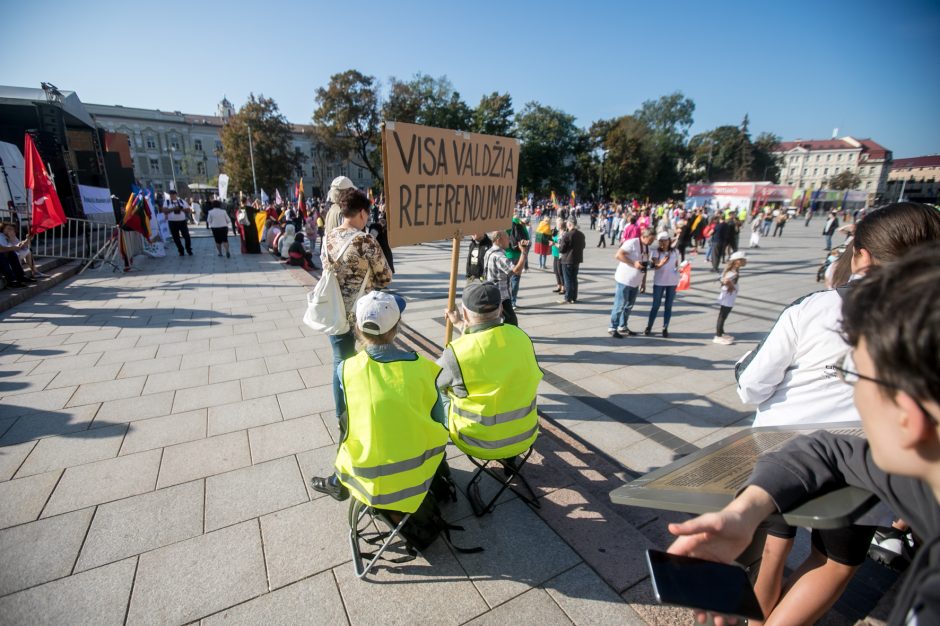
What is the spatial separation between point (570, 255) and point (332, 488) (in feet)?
21.6

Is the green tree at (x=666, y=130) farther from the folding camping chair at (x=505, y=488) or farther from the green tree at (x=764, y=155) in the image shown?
the folding camping chair at (x=505, y=488)

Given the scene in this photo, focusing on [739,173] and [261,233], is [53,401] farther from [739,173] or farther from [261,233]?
[739,173]

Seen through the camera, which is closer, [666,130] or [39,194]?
[39,194]

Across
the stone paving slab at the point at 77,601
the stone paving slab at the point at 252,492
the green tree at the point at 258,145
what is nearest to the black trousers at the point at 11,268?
the stone paving slab at the point at 252,492

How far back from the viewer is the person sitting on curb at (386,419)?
6.53 feet

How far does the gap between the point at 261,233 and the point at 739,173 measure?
7924 cm

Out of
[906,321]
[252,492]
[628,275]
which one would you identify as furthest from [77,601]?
[628,275]

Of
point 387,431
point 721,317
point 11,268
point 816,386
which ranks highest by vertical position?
point 816,386

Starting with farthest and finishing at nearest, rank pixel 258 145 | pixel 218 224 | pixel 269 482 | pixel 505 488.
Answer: pixel 258 145 → pixel 218 224 → pixel 269 482 → pixel 505 488

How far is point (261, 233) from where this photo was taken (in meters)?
15.4

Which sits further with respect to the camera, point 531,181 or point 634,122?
point 634,122

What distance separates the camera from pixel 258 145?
3884 cm

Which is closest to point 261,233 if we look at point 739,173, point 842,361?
point 842,361

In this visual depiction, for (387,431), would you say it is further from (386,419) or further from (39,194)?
(39,194)
